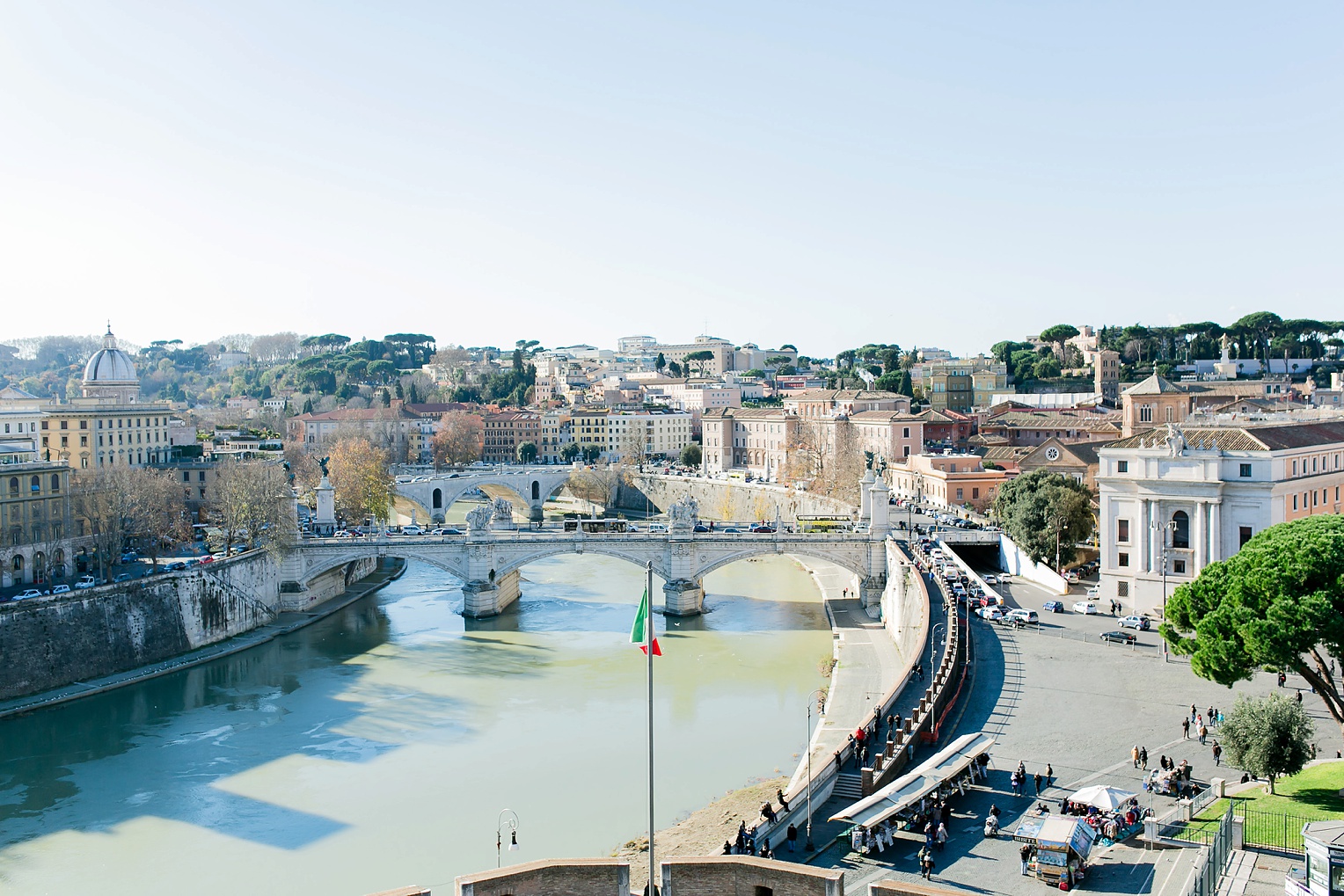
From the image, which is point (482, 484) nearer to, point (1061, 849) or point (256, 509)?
point (256, 509)

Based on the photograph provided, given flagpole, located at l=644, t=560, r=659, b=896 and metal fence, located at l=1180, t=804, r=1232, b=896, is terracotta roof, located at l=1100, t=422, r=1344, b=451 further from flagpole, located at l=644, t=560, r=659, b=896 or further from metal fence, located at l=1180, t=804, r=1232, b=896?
flagpole, located at l=644, t=560, r=659, b=896

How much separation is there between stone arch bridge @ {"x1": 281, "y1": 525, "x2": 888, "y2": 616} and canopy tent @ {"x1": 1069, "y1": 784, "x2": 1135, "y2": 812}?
1892 centimetres

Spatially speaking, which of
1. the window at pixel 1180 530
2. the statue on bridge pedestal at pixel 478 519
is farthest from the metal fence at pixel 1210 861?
the statue on bridge pedestal at pixel 478 519

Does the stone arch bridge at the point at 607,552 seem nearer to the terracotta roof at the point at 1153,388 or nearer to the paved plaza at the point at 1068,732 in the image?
the paved plaza at the point at 1068,732

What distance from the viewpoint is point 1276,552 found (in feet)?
43.1

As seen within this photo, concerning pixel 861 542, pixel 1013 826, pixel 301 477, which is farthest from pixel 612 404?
pixel 1013 826

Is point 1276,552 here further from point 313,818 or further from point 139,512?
point 139,512

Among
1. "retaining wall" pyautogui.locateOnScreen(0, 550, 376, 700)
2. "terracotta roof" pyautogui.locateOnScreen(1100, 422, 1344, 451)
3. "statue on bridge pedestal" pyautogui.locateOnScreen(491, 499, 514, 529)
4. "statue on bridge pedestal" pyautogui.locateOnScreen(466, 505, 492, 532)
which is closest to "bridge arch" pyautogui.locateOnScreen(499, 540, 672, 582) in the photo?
"statue on bridge pedestal" pyautogui.locateOnScreen(466, 505, 492, 532)

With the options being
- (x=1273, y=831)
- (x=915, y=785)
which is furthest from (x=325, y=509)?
(x=1273, y=831)

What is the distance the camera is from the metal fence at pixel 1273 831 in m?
10.5

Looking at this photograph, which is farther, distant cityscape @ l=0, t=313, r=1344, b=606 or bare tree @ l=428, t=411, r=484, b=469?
bare tree @ l=428, t=411, r=484, b=469

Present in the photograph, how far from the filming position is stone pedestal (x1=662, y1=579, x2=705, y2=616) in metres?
30.8

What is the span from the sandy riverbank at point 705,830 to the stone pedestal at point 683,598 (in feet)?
45.0

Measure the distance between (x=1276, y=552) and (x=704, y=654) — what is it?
49.4ft
